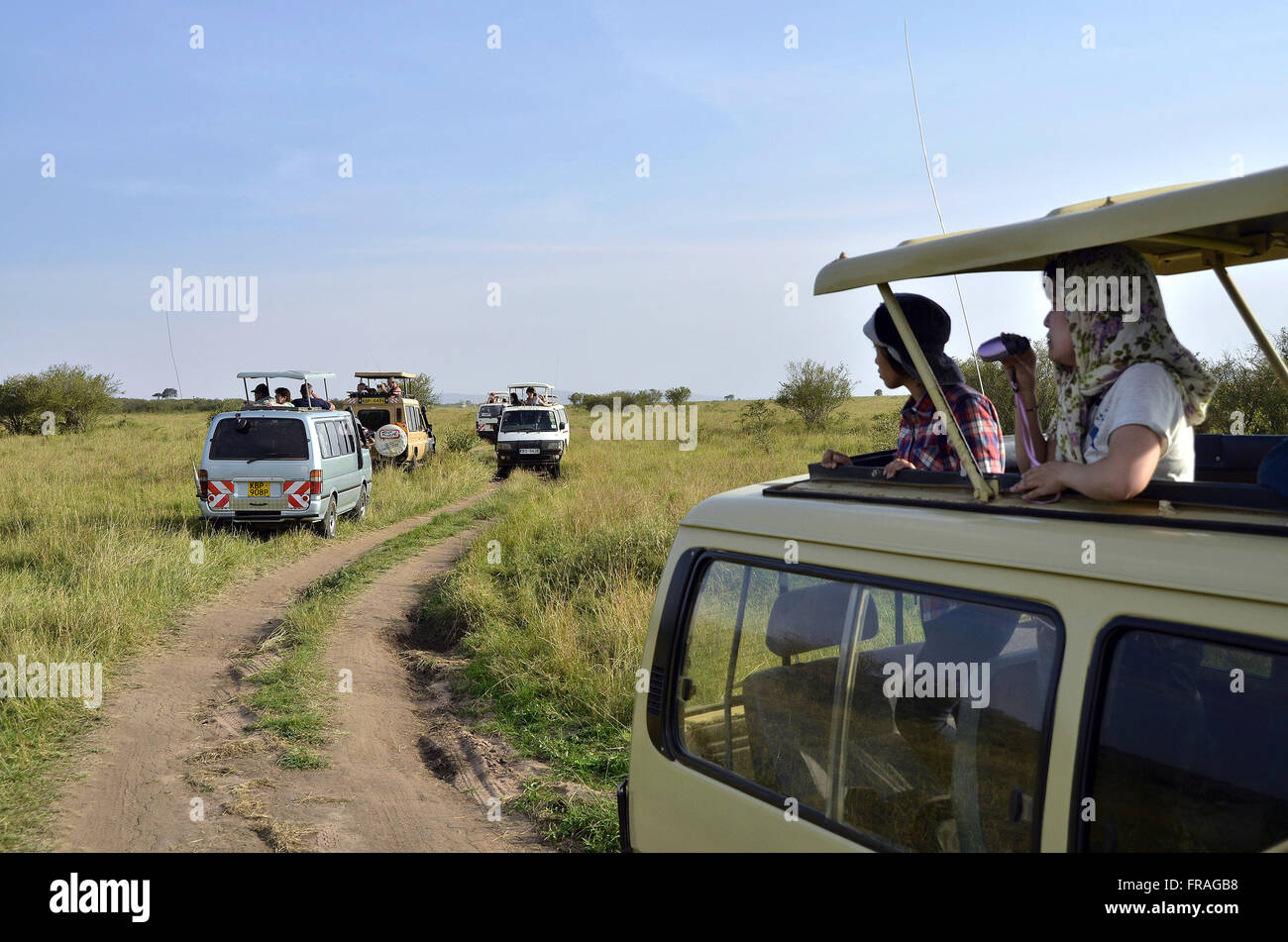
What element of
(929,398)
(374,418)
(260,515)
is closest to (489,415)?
(374,418)

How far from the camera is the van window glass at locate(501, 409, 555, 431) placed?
78.7 feet

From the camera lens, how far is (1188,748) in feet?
4.87

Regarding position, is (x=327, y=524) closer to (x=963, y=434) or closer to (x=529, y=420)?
(x=529, y=420)

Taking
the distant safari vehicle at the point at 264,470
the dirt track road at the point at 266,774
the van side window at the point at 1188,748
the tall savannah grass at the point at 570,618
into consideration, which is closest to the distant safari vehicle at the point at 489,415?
the tall savannah grass at the point at 570,618

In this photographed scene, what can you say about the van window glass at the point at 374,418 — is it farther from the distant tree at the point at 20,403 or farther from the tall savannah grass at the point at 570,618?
the distant tree at the point at 20,403

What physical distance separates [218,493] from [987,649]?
12.3m

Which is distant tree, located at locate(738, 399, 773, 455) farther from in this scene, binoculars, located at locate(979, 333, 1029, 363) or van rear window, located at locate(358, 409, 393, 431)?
binoculars, located at locate(979, 333, 1029, 363)

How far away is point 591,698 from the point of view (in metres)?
6.09

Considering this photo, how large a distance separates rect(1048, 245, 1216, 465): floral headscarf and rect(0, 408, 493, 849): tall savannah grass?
194 inches

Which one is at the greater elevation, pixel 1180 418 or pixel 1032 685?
pixel 1180 418
